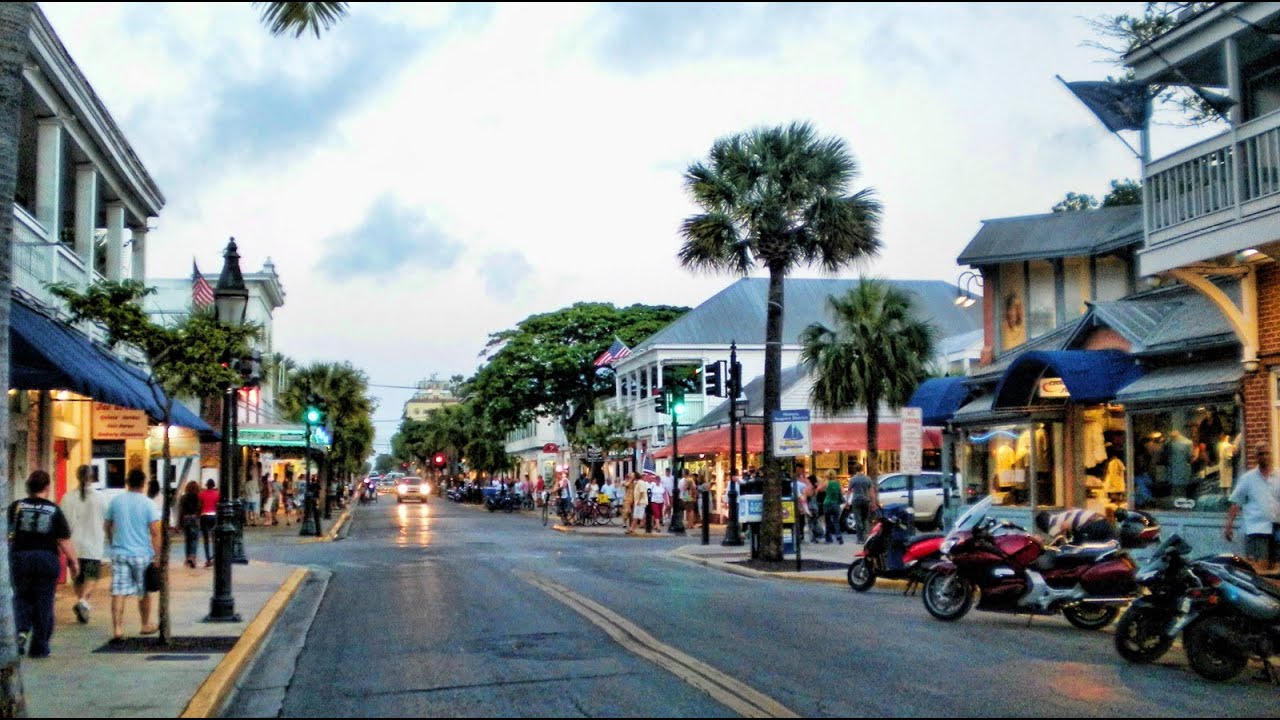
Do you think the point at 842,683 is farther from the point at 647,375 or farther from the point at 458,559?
the point at 647,375

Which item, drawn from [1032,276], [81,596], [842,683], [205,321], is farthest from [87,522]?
[1032,276]

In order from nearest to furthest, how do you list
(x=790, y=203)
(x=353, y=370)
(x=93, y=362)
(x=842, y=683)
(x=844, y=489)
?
1. (x=842, y=683)
2. (x=93, y=362)
3. (x=790, y=203)
4. (x=844, y=489)
5. (x=353, y=370)

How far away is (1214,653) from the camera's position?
10.5m

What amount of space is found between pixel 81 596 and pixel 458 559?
12.1 metres

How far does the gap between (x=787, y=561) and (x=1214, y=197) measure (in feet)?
34.5

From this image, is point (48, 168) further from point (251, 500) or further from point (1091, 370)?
point (251, 500)

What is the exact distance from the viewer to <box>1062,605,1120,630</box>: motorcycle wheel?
1406 cm

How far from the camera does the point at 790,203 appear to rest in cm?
2411

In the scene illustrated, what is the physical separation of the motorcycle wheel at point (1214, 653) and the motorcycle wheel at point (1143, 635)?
0.66 m

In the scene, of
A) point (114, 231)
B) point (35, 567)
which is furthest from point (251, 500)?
point (35, 567)

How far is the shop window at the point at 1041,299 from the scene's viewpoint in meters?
25.4

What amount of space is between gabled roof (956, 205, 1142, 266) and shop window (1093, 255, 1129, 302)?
19.9 inches

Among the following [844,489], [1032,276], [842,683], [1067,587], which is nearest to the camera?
[842,683]

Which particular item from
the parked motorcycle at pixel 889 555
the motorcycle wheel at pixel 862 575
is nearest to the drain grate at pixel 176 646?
the parked motorcycle at pixel 889 555
